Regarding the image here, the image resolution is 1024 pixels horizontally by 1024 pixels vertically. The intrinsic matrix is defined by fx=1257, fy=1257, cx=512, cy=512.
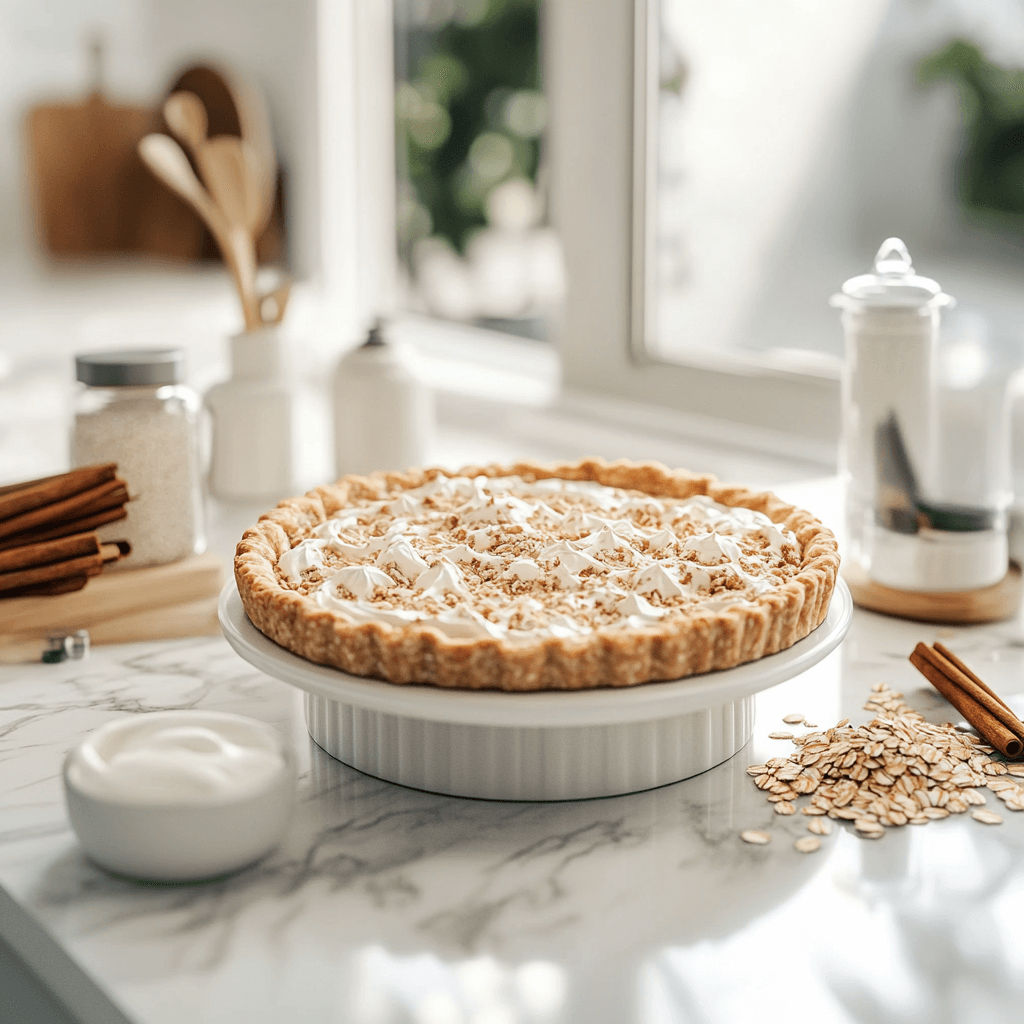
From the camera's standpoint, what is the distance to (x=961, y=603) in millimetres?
1186

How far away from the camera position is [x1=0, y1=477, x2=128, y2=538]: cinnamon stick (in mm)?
1130

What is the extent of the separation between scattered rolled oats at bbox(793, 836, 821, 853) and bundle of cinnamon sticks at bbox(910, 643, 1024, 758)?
20 centimetres

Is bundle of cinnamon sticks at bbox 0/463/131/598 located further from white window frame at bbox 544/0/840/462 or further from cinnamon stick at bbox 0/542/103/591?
white window frame at bbox 544/0/840/462

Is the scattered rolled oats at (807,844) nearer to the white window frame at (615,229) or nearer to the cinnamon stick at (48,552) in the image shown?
the cinnamon stick at (48,552)

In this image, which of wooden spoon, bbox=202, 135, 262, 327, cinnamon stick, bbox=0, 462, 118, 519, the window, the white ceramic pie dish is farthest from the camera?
the window

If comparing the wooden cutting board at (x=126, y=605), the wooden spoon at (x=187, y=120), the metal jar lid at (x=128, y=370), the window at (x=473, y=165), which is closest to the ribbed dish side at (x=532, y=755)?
the wooden cutting board at (x=126, y=605)

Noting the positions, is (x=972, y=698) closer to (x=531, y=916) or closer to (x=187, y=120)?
(x=531, y=916)

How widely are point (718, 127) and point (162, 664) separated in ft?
3.99

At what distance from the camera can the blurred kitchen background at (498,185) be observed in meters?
1.58

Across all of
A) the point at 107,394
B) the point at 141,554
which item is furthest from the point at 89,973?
the point at 107,394

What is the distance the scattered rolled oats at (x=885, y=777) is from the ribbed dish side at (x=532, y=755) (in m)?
0.06

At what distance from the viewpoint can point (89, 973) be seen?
0.66 metres

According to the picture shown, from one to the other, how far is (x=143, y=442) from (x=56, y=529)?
0.13 m

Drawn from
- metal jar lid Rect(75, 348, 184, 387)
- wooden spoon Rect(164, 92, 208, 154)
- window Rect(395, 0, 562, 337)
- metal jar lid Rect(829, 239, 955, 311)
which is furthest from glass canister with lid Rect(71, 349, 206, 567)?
window Rect(395, 0, 562, 337)
